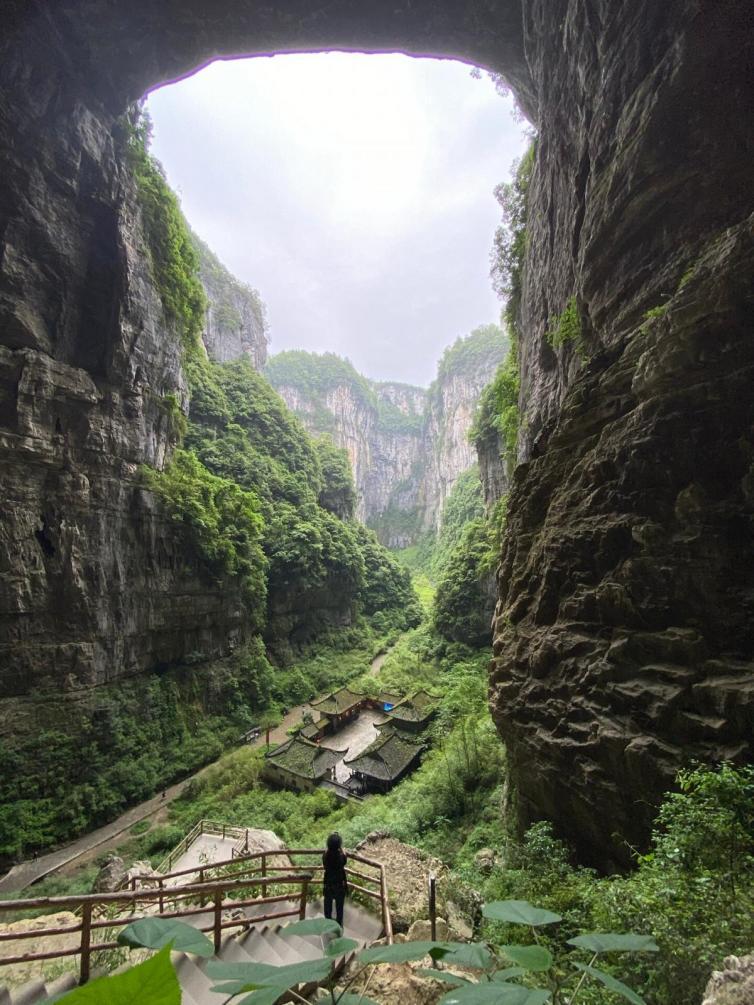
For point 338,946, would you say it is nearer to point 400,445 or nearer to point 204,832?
point 204,832

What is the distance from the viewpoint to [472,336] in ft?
294

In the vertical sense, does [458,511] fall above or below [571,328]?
above

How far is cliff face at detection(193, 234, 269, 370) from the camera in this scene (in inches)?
1993

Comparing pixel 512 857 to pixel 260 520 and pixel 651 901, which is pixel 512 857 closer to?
pixel 651 901

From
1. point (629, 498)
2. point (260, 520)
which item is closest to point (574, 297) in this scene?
point (629, 498)

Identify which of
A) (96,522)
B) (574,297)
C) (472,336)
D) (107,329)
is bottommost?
(96,522)

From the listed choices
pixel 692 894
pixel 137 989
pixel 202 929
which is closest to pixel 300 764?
pixel 202 929

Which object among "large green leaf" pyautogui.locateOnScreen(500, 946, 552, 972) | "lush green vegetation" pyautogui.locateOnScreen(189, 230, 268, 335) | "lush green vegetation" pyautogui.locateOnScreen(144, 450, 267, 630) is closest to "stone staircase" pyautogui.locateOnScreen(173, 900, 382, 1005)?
"large green leaf" pyautogui.locateOnScreen(500, 946, 552, 972)

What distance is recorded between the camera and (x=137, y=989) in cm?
70

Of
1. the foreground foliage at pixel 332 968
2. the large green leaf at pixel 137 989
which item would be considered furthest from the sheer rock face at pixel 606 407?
the large green leaf at pixel 137 989

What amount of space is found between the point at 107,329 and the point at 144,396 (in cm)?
264

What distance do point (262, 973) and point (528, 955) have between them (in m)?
0.66

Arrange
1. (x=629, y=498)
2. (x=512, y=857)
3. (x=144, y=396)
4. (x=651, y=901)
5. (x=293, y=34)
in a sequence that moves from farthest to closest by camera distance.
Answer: (x=144, y=396) < (x=293, y=34) < (x=512, y=857) < (x=629, y=498) < (x=651, y=901)

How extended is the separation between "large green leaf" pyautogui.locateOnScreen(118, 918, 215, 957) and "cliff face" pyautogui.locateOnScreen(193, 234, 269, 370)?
A: 50.1 meters
